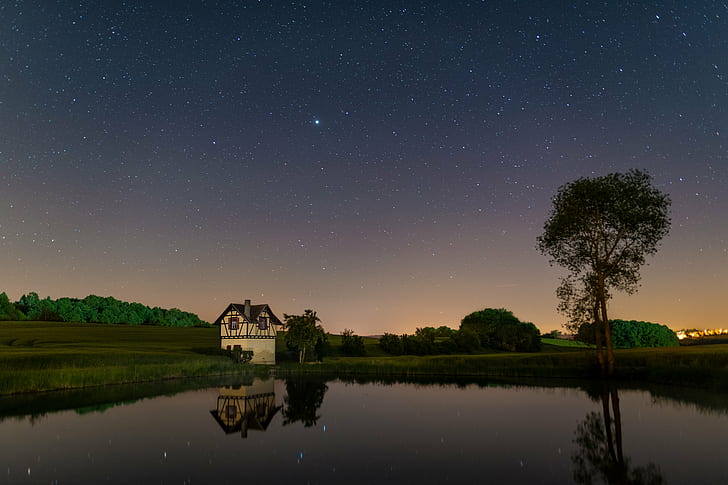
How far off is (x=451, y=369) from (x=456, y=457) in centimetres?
3703

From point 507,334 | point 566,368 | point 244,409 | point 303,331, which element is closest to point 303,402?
point 244,409

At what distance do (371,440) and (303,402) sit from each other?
12239mm

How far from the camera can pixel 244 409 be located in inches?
1019

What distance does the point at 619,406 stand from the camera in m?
25.1

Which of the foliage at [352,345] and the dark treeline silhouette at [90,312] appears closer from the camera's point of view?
the foliage at [352,345]

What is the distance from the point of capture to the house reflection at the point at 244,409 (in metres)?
21.0

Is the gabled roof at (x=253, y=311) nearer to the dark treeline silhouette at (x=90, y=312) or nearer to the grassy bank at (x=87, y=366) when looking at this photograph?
the grassy bank at (x=87, y=366)

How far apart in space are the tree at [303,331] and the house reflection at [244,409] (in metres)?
30.6

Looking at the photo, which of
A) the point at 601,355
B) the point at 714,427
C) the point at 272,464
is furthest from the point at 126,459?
the point at 601,355

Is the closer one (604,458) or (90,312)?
(604,458)

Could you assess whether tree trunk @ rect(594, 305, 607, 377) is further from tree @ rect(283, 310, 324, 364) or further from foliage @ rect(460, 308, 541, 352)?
foliage @ rect(460, 308, 541, 352)

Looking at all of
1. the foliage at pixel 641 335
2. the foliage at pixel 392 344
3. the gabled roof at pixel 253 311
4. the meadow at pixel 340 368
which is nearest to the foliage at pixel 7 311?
the gabled roof at pixel 253 311

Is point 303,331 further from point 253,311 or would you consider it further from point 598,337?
point 598,337

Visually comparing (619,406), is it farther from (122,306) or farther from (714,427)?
(122,306)
